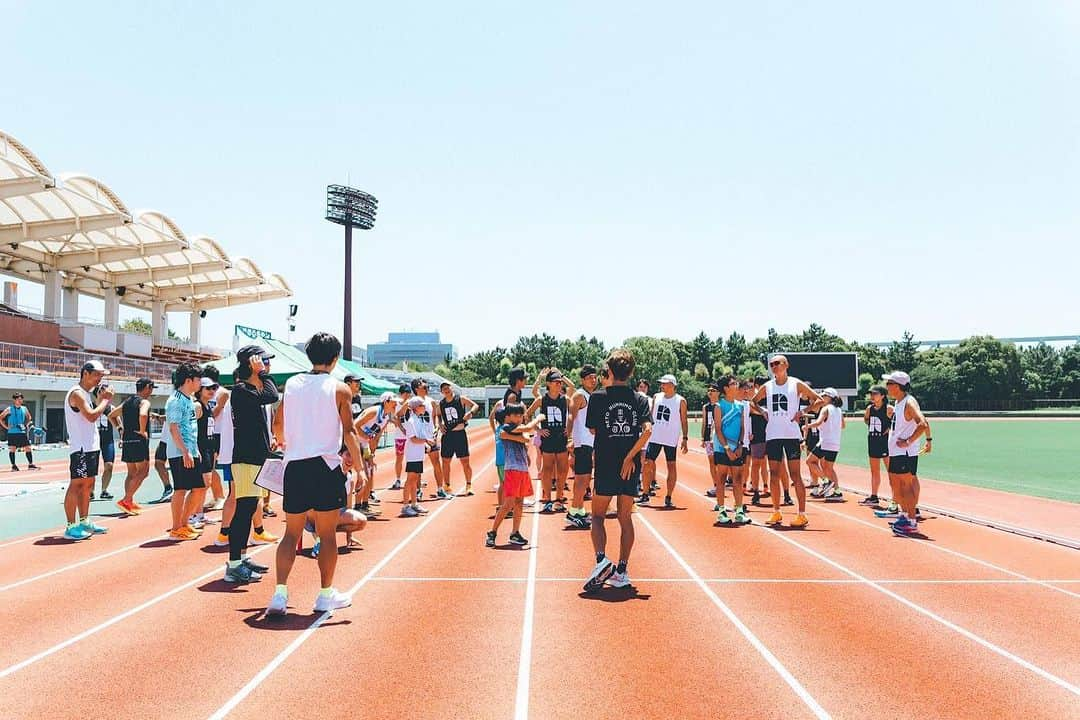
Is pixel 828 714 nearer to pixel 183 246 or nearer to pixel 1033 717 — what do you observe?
pixel 1033 717

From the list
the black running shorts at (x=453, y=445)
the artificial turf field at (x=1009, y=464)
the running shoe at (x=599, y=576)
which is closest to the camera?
the running shoe at (x=599, y=576)

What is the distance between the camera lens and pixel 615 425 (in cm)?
628

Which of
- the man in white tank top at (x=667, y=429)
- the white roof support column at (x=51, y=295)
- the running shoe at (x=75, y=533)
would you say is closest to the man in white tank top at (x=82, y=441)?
the running shoe at (x=75, y=533)

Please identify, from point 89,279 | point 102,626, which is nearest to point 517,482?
point 102,626

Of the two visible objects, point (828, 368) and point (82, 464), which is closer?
point (82, 464)

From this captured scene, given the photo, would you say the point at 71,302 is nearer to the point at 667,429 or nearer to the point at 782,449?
the point at 667,429

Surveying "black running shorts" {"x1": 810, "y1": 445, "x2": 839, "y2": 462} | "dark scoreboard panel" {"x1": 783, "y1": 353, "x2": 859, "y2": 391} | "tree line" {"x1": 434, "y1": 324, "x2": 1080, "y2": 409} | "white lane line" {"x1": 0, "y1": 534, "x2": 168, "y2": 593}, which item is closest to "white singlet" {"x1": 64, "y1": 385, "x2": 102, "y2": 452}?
"white lane line" {"x1": 0, "y1": 534, "x2": 168, "y2": 593}

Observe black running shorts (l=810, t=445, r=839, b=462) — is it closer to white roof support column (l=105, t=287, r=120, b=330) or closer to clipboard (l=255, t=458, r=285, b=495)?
clipboard (l=255, t=458, r=285, b=495)

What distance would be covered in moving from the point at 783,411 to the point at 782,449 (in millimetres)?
499

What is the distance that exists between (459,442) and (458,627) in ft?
25.3

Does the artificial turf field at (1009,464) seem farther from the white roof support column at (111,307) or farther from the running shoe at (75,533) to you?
the white roof support column at (111,307)

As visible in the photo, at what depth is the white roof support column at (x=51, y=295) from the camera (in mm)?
37719

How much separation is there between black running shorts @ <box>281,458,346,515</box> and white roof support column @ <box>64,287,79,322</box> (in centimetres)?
4504

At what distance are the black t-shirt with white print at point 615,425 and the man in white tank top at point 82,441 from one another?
5.59m
